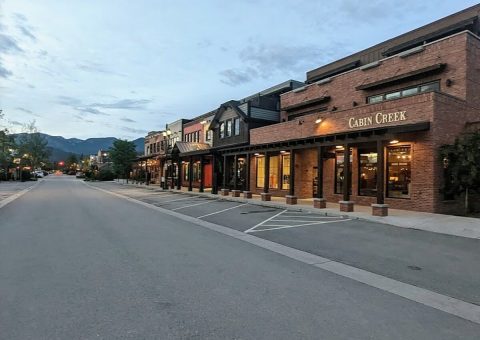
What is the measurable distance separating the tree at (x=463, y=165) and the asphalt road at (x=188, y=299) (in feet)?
35.2

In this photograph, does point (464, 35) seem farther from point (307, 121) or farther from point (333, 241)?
point (333, 241)

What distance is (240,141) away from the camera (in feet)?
107

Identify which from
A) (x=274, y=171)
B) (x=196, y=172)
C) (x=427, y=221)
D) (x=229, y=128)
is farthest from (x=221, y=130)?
(x=427, y=221)

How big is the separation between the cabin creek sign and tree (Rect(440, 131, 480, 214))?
A: 2.40 meters

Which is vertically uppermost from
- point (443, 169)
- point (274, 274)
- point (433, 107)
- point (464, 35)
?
point (464, 35)

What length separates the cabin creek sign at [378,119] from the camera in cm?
1744

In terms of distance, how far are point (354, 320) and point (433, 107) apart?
13983 millimetres

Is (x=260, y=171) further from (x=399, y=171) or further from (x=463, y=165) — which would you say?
(x=463, y=165)

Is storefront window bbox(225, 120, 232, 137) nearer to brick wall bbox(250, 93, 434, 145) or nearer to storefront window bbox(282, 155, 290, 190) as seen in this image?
brick wall bbox(250, 93, 434, 145)

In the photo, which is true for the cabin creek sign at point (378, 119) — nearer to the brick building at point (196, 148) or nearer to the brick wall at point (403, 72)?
the brick wall at point (403, 72)

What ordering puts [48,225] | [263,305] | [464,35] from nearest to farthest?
[263,305], [48,225], [464,35]

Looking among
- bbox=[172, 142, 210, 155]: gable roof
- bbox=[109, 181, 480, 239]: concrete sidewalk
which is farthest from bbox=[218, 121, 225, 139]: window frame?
bbox=[109, 181, 480, 239]: concrete sidewalk

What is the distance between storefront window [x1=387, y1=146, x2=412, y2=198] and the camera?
57.3 feet

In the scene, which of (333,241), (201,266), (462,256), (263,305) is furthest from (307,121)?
(263,305)
